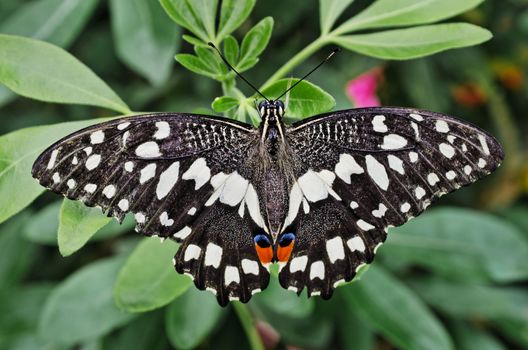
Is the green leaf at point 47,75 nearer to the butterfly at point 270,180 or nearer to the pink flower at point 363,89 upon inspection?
the butterfly at point 270,180

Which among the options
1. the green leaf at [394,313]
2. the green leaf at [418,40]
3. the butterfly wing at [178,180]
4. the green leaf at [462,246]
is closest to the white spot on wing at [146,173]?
the butterfly wing at [178,180]

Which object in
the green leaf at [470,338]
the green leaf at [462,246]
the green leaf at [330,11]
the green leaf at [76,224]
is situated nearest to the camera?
the green leaf at [76,224]

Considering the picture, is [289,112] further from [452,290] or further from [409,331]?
[452,290]

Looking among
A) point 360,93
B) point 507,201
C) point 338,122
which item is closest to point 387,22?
point 338,122

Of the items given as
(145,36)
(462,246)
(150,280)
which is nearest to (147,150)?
(150,280)

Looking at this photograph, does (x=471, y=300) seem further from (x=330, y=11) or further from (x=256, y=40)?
(x=256, y=40)

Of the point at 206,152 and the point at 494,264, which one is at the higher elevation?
the point at 206,152
